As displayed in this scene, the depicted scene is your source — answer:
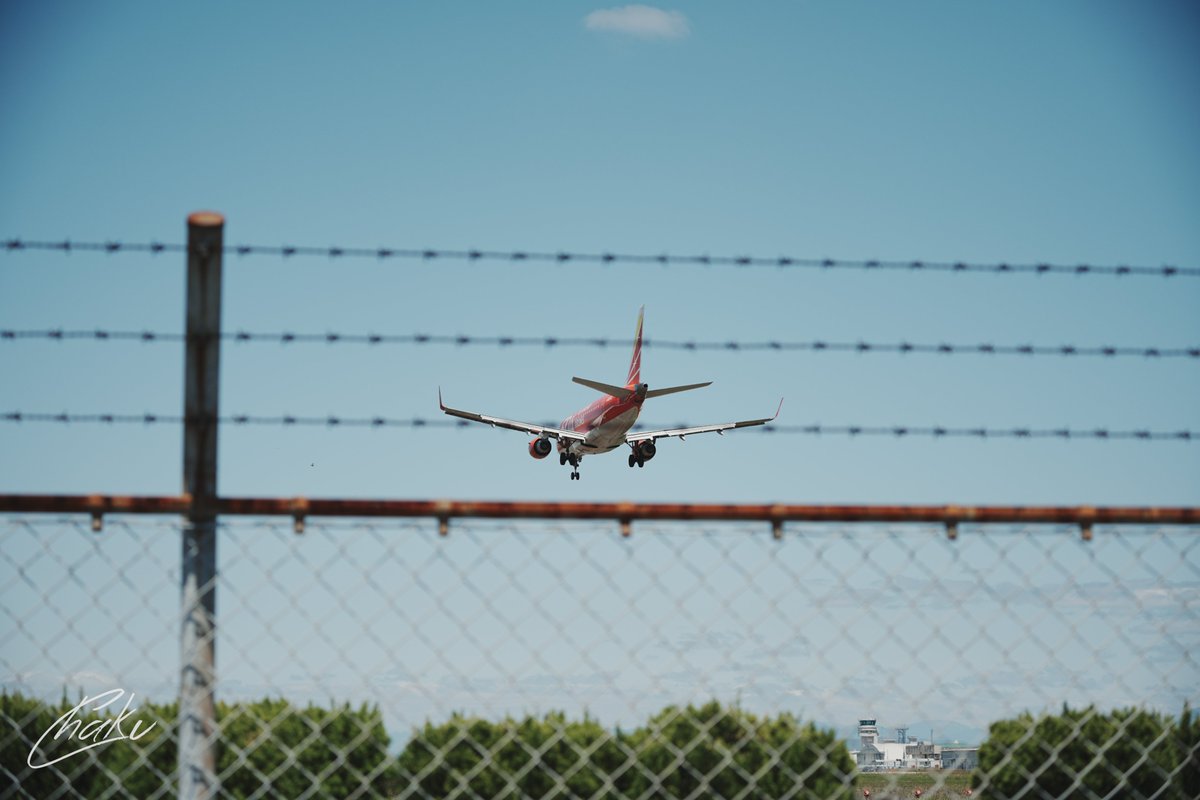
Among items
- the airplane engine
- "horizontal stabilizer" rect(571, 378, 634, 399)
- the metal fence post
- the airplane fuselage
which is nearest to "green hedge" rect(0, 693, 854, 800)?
the metal fence post

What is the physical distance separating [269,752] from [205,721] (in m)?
2.03

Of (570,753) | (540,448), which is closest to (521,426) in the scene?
(540,448)

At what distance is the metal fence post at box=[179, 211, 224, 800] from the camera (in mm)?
3592

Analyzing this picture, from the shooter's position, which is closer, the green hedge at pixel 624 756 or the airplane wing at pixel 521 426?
the green hedge at pixel 624 756

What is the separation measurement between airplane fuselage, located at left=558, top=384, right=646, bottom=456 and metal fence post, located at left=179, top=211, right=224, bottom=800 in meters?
29.1

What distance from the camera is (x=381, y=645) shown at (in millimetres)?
3525

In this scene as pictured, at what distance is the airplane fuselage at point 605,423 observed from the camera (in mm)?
35062

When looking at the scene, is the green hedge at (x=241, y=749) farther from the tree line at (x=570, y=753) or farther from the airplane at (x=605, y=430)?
the airplane at (x=605, y=430)

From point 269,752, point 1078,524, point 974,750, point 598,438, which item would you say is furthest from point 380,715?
point 598,438

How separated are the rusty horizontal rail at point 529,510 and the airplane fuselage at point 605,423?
95.5 feet

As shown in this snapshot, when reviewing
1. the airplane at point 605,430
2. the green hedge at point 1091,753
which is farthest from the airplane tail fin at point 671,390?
the green hedge at point 1091,753

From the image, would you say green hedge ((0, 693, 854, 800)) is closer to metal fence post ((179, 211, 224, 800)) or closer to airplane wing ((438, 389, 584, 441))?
metal fence post ((179, 211, 224, 800))

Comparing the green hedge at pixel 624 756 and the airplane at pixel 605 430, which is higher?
the airplane at pixel 605 430

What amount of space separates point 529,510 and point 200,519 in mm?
999
